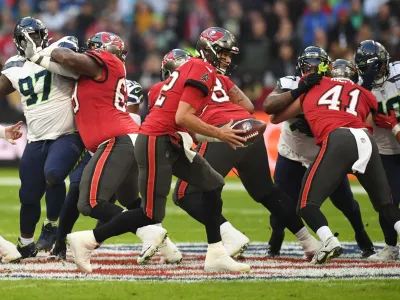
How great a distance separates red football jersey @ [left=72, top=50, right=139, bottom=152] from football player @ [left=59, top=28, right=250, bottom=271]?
1.27ft

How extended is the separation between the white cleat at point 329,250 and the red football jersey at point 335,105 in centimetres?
76

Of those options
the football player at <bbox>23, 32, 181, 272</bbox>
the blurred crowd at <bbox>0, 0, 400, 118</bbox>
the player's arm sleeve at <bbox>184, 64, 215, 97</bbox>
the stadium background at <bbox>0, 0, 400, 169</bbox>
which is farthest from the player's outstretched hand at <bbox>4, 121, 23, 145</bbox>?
the blurred crowd at <bbox>0, 0, 400, 118</bbox>

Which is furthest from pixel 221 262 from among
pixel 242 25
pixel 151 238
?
pixel 242 25

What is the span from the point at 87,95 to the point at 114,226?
1015 mm

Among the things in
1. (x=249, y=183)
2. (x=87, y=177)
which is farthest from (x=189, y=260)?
(x=87, y=177)

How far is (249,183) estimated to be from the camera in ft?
23.2

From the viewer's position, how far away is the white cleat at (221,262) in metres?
6.38

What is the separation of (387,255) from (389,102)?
1218 mm

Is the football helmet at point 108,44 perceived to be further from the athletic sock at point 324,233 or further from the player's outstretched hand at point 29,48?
the athletic sock at point 324,233

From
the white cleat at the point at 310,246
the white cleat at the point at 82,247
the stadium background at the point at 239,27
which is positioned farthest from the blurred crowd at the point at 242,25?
the white cleat at the point at 82,247

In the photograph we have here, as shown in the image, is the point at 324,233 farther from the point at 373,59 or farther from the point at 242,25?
the point at 242,25

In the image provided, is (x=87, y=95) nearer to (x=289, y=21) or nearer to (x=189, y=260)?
(x=189, y=260)

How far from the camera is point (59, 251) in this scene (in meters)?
7.09

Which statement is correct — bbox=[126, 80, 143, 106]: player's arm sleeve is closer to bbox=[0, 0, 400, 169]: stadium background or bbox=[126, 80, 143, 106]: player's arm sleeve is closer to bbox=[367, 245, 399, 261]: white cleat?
bbox=[367, 245, 399, 261]: white cleat
